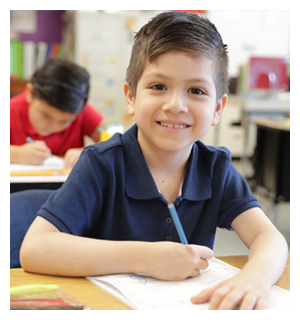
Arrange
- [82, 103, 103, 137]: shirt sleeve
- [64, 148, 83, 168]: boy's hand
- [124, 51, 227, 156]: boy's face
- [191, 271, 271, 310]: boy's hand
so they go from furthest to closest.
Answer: [82, 103, 103, 137]: shirt sleeve < [64, 148, 83, 168]: boy's hand < [124, 51, 227, 156]: boy's face < [191, 271, 271, 310]: boy's hand

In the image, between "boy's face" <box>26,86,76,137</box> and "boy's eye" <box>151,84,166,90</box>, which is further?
"boy's face" <box>26,86,76,137</box>

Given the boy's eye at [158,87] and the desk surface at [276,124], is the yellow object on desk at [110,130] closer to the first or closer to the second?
the boy's eye at [158,87]

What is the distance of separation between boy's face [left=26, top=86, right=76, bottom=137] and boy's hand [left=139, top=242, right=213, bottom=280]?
59.5 inches

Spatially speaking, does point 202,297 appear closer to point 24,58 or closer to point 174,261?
point 174,261

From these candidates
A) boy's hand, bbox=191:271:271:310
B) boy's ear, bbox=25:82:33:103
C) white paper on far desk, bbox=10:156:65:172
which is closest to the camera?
boy's hand, bbox=191:271:271:310

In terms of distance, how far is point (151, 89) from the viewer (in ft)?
2.72

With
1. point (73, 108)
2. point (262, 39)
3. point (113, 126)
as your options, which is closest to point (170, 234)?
point (113, 126)

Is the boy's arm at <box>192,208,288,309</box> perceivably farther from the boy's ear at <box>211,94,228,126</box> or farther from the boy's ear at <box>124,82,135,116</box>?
the boy's ear at <box>124,82,135,116</box>

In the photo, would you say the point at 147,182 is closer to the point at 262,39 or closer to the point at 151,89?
the point at 151,89

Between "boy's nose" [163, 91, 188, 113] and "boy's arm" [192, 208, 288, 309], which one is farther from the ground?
"boy's nose" [163, 91, 188, 113]

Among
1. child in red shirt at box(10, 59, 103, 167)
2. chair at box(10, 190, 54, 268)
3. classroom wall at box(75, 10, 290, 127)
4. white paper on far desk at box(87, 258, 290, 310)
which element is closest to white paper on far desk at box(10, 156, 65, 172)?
child in red shirt at box(10, 59, 103, 167)

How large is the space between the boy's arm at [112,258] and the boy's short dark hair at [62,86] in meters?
1.41

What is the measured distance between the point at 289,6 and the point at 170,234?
1.64 ft

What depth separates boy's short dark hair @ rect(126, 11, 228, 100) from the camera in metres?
0.82
